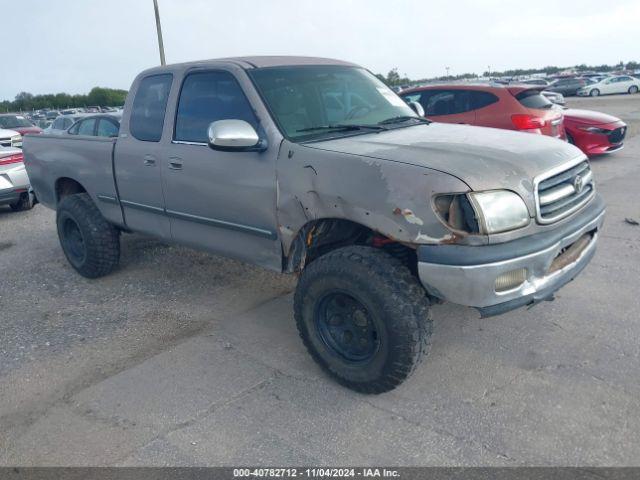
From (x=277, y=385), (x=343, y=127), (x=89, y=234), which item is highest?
(x=343, y=127)

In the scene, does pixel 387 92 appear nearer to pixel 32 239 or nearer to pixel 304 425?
pixel 304 425

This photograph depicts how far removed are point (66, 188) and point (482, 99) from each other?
6338 mm

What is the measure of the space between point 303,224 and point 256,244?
535 millimetres

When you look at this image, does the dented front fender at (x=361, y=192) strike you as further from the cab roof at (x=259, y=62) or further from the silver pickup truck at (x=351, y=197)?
the cab roof at (x=259, y=62)

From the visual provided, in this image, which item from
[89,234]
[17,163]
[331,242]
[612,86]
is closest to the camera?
Result: [331,242]

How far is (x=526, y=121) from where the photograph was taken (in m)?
8.76

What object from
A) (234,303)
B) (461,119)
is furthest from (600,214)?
(461,119)

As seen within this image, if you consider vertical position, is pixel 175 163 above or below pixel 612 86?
above

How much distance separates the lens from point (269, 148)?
3613 millimetres

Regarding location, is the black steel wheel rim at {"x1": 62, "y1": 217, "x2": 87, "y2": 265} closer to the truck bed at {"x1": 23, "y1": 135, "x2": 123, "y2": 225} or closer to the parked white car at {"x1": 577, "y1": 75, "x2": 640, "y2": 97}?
the truck bed at {"x1": 23, "y1": 135, "x2": 123, "y2": 225}

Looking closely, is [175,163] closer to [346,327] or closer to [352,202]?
[352,202]

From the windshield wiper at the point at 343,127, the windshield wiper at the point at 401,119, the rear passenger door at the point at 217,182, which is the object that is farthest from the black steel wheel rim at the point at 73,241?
the windshield wiper at the point at 401,119

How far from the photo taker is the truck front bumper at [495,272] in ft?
9.34

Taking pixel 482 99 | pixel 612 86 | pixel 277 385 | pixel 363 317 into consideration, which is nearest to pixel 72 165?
pixel 277 385
